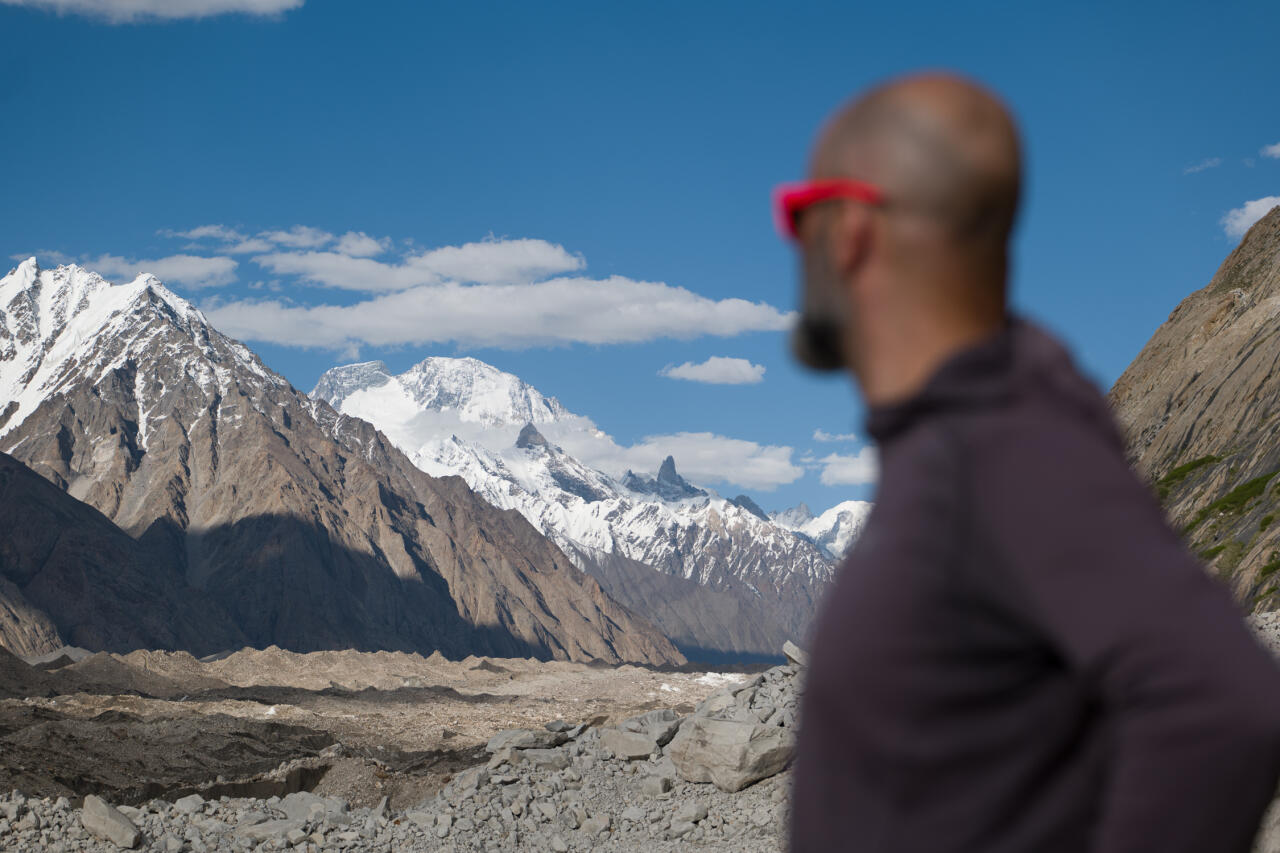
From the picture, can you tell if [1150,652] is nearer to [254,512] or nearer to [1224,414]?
[1224,414]

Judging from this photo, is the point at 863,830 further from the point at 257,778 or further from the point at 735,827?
the point at 257,778

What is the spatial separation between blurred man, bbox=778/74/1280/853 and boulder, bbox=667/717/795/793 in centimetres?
1448

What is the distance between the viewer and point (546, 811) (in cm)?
1566

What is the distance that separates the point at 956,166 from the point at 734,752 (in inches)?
581

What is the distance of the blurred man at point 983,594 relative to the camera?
1.06 m

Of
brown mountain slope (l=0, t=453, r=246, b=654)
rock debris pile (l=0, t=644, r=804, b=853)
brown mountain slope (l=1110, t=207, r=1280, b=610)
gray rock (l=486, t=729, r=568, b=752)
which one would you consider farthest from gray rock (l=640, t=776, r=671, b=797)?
brown mountain slope (l=0, t=453, r=246, b=654)

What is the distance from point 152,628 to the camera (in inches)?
4729

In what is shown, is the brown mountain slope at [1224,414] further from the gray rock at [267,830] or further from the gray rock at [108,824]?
the gray rock at [108,824]

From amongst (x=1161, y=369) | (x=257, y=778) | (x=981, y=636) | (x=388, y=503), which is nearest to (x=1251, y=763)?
(x=981, y=636)

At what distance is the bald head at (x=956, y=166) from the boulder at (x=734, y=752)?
14656mm

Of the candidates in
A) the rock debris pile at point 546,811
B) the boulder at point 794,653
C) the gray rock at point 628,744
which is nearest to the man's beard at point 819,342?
the rock debris pile at point 546,811

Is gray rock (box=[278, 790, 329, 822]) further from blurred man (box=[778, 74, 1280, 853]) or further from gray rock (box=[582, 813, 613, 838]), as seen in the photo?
blurred man (box=[778, 74, 1280, 853])

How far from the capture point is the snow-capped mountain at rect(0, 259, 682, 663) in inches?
5709

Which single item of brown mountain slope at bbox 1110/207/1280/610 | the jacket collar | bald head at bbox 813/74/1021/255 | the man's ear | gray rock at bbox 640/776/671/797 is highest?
brown mountain slope at bbox 1110/207/1280/610
